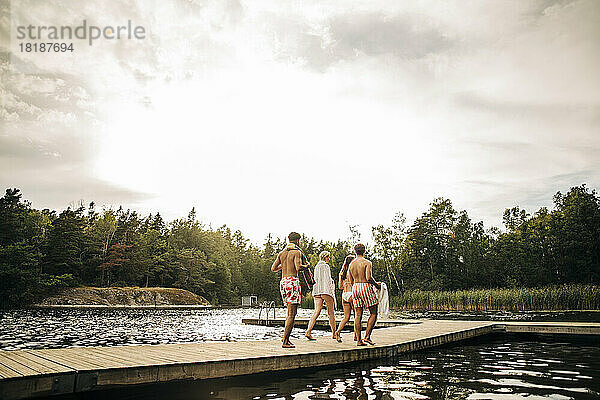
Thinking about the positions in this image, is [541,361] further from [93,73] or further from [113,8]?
[93,73]

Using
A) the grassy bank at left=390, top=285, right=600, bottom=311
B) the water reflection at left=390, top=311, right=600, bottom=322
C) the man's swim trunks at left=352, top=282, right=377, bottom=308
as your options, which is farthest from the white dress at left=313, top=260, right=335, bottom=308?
the grassy bank at left=390, top=285, right=600, bottom=311

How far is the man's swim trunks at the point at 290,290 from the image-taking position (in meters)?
8.27

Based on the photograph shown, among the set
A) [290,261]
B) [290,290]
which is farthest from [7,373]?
[290,261]

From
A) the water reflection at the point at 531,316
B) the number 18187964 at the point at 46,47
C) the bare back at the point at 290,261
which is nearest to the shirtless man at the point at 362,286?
the bare back at the point at 290,261

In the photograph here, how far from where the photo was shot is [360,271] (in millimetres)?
9281

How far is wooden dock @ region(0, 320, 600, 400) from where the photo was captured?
5.13 meters

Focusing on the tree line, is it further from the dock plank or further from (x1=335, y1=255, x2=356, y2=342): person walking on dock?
the dock plank

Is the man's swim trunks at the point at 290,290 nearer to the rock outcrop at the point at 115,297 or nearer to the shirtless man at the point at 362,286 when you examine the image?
the shirtless man at the point at 362,286

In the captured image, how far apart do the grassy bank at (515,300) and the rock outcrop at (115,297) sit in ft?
76.5

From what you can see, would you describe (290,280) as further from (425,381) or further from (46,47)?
(46,47)

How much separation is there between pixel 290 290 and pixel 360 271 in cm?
169

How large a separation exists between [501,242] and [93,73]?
52.1 meters

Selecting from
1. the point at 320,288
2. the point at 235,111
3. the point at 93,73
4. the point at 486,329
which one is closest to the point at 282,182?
the point at 235,111

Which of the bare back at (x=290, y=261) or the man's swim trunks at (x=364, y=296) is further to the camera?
the man's swim trunks at (x=364, y=296)
